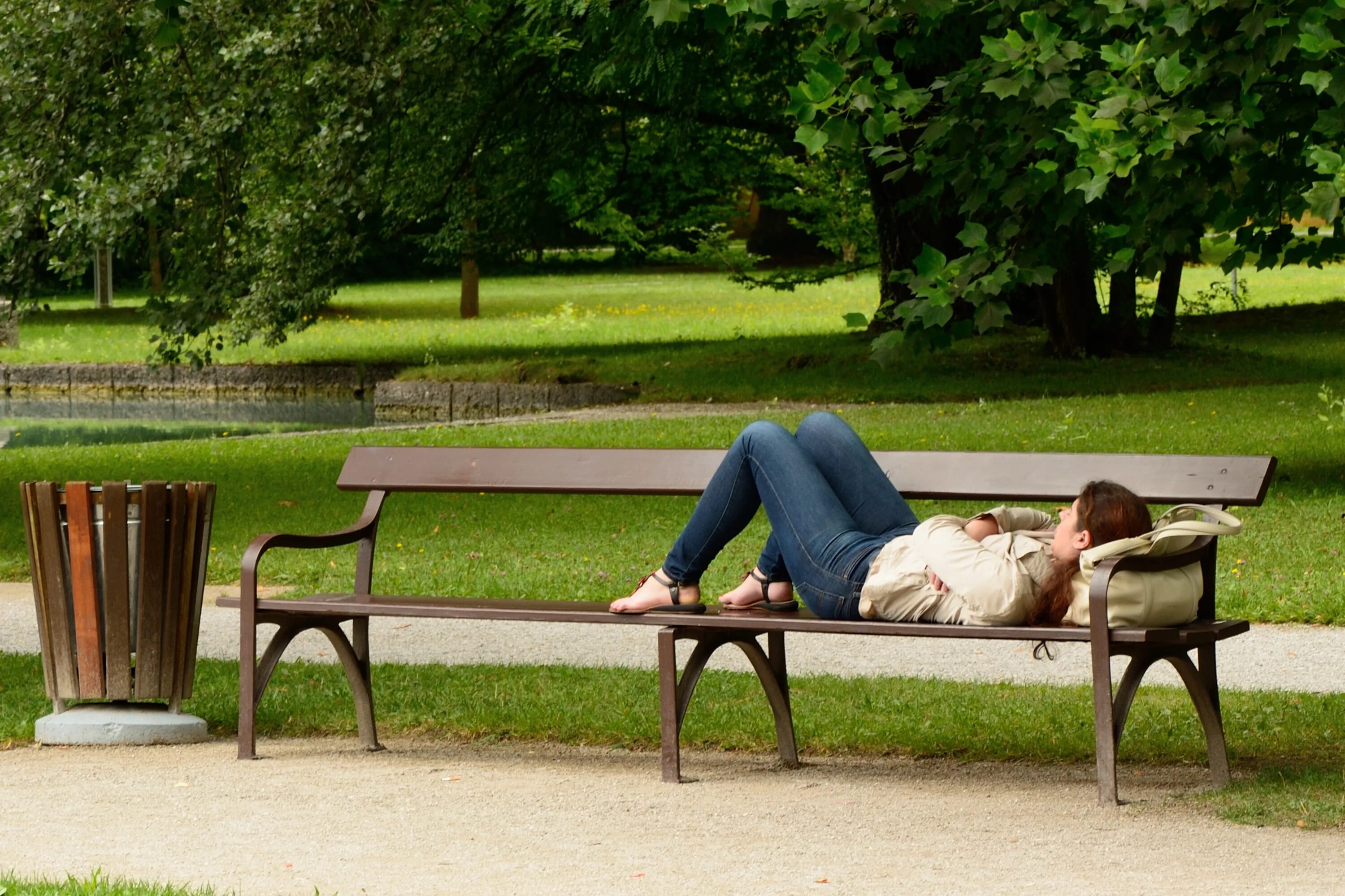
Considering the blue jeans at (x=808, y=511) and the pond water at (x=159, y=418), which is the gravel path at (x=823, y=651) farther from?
the pond water at (x=159, y=418)

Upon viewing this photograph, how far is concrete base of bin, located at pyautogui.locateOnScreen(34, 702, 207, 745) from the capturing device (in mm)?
5996

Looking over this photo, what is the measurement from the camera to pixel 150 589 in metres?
5.92

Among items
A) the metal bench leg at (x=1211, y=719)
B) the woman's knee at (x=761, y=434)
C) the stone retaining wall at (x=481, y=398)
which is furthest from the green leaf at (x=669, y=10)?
the stone retaining wall at (x=481, y=398)

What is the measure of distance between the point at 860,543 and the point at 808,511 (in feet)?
0.61

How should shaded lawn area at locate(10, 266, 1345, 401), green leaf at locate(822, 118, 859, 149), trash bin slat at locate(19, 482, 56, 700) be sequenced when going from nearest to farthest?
trash bin slat at locate(19, 482, 56, 700) → green leaf at locate(822, 118, 859, 149) → shaded lawn area at locate(10, 266, 1345, 401)

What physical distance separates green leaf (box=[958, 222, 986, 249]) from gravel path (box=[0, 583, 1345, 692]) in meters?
1.97

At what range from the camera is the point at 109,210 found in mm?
14086

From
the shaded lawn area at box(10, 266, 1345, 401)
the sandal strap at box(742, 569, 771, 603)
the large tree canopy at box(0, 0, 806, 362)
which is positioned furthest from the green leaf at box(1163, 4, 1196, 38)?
the shaded lawn area at box(10, 266, 1345, 401)

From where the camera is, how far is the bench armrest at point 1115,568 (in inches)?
191

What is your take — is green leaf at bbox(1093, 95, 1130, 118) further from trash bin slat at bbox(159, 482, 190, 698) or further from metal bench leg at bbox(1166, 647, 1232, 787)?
trash bin slat at bbox(159, 482, 190, 698)

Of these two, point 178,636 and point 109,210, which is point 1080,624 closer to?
point 178,636

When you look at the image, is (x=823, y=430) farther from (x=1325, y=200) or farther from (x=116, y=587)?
(x=1325, y=200)

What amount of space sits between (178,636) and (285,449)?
982cm

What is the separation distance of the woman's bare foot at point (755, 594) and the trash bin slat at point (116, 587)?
1882 millimetres
